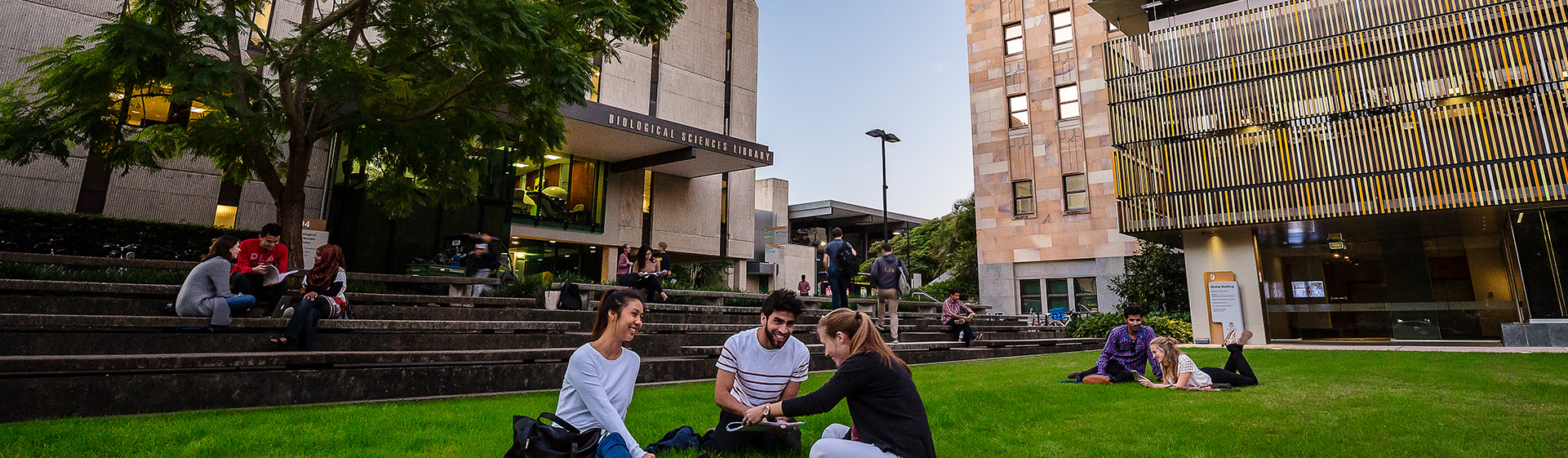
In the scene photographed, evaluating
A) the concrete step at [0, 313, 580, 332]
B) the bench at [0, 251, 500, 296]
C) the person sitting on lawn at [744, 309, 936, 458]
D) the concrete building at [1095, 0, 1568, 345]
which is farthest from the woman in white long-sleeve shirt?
the concrete building at [1095, 0, 1568, 345]

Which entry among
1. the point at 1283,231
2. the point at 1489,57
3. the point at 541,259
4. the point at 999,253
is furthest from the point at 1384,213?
the point at 541,259

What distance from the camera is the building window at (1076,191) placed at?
29.2 metres

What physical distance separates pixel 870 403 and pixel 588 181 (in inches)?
914

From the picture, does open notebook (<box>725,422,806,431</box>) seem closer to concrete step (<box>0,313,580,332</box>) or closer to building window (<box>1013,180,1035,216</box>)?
concrete step (<box>0,313,580,332</box>)

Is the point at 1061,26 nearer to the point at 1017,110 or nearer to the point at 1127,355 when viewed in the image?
the point at 1017,110

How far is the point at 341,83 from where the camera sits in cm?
1082

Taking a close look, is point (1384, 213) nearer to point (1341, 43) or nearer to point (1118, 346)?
point (1341, 43)

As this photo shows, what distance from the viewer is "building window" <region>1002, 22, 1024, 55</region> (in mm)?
31875

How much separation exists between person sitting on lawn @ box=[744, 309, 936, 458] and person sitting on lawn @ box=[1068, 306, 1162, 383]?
6554mm

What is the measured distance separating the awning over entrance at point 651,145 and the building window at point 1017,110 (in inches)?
491

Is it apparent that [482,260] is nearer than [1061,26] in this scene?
Yes

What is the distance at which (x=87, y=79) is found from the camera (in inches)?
395

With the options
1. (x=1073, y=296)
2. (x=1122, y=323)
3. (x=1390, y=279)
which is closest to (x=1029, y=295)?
(x=1073, y=296)

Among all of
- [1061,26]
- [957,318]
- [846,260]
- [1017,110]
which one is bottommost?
[957,318]
